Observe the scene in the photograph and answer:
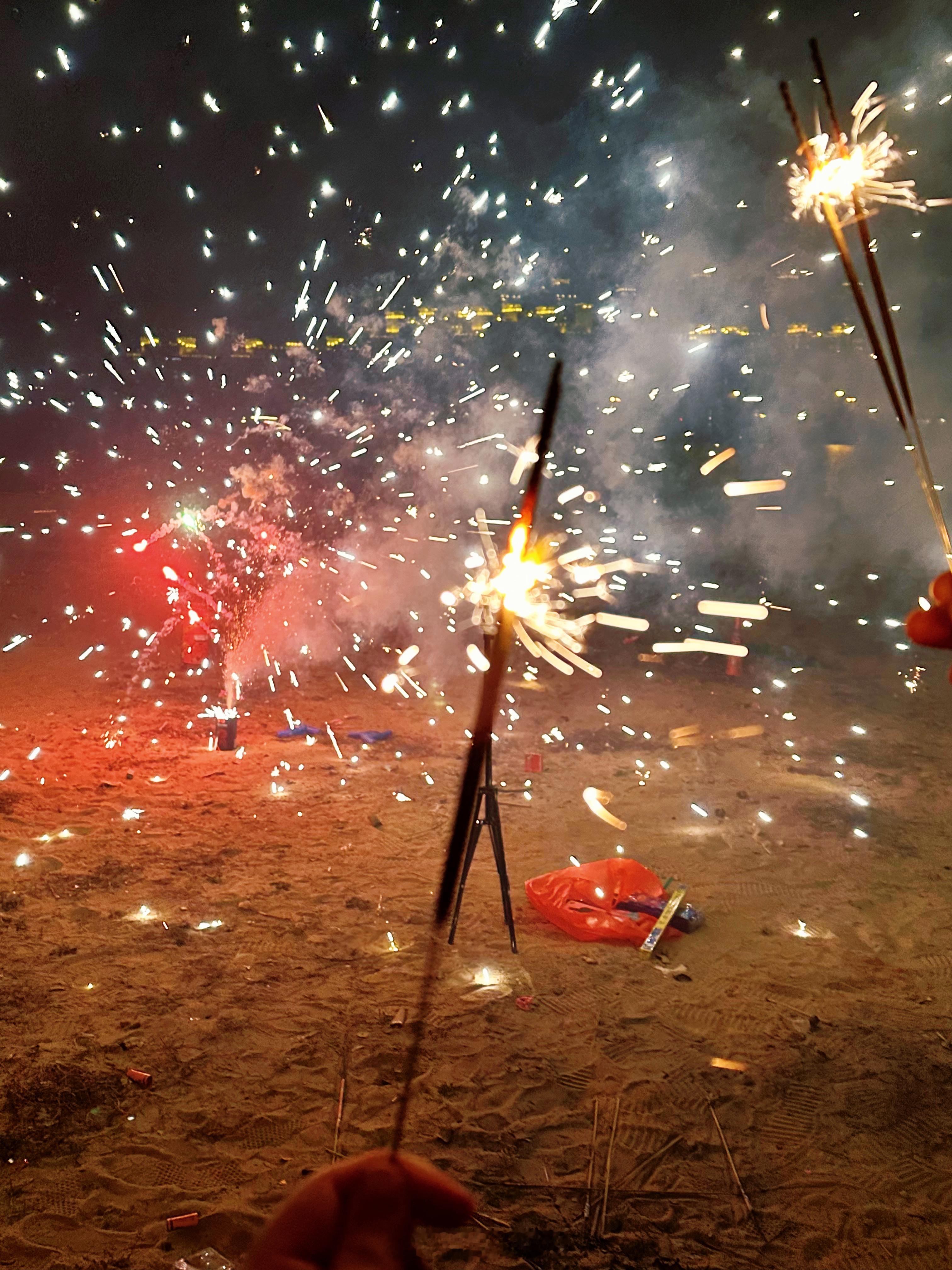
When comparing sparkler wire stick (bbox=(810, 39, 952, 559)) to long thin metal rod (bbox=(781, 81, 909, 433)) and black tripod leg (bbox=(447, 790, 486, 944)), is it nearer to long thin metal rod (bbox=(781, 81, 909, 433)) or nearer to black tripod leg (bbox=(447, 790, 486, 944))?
long thin metal rod (bbox=(781, 81, 909, 433))

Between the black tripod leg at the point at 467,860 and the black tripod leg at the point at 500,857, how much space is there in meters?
0.07

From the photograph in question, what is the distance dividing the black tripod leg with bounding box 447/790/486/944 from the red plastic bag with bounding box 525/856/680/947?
679 millimetres

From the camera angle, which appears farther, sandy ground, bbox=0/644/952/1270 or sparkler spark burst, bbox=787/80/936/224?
sandy ground, bbox=0/644/952/1270

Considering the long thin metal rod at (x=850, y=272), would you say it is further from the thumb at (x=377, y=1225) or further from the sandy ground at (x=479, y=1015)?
the sandy ground at (x=479, y=1015)

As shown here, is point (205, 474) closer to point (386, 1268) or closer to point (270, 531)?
point (270, 531)

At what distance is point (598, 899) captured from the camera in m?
5.60

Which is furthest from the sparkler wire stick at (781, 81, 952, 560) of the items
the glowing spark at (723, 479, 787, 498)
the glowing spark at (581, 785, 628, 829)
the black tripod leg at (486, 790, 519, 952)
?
the glowing spark at (723, 479, 787, 498)

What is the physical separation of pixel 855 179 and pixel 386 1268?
318 centimetres

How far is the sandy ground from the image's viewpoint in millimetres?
3070

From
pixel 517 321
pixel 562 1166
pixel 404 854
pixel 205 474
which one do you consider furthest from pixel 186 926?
pixel 517 321

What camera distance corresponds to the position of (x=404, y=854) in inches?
258

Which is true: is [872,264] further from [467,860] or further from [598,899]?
[598,899]

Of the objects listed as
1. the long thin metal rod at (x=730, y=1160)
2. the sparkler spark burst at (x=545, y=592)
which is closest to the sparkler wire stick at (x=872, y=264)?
the sparkler spark burst at (x=545, y=592)

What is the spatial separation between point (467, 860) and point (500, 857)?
0.26m
